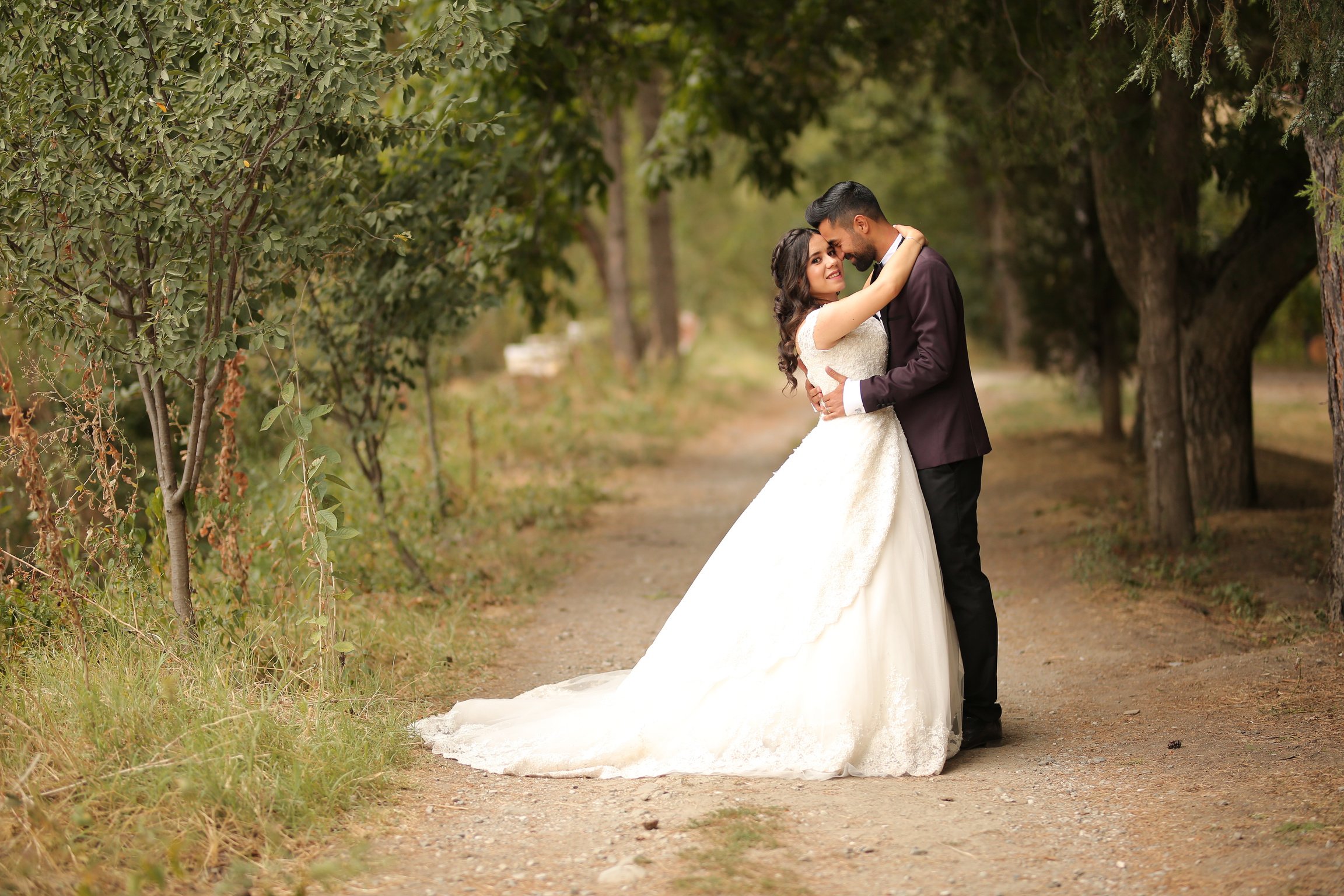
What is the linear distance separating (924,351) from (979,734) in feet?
5.09

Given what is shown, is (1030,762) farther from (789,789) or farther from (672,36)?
(672,36)

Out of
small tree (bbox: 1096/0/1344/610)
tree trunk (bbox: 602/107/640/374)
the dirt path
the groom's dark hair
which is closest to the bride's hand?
the groom's dark hair

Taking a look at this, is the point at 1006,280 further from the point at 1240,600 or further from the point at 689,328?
the point at 1240,600

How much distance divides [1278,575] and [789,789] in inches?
188

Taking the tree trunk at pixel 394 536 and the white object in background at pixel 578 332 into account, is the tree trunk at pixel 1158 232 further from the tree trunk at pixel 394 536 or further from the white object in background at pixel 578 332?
the white object in background at pixel 578 332

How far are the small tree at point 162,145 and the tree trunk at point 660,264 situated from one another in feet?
41.3

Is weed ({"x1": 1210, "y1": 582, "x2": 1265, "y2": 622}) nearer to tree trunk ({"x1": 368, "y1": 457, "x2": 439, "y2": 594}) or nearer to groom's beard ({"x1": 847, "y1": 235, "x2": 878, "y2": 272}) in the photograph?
groom's beard ({"x1": 847, "y1": 235, "x2": 878, "y2": 272})

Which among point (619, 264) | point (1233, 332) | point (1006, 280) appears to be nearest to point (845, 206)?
point (1233, 332)

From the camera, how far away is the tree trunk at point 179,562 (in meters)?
5.11

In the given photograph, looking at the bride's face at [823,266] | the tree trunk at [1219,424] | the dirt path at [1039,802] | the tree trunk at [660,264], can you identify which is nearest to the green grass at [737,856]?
the dirt path at [1039,802]

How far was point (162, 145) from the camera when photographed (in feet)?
14.8

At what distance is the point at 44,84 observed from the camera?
183 inches

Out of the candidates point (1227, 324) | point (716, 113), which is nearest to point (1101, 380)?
point (1227, 324)

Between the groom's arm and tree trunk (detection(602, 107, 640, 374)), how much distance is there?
12971 millimetres
